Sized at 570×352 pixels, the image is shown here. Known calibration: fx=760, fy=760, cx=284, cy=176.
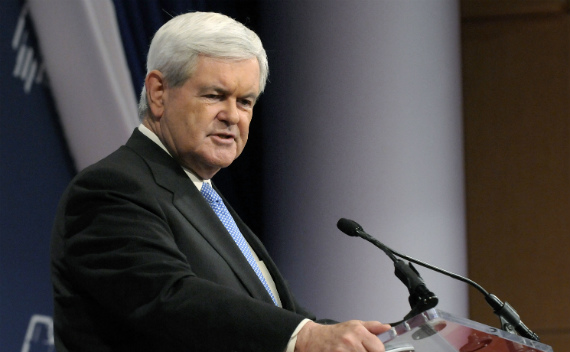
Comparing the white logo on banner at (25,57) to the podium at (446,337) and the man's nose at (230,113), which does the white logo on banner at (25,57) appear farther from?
the podium at (446,337)

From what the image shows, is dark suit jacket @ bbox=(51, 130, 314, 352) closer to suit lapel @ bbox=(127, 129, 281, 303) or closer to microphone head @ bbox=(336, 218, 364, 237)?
suit lapel @ bbox=(127, 129, 281, 303)

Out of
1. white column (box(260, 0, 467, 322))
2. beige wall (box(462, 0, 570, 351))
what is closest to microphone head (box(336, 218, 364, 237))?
white column (box(260, 0, 467, 322))

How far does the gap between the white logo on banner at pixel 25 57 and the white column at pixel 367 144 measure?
56.5 inches

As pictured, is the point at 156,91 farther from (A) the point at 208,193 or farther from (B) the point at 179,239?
(B) the point at 179,239

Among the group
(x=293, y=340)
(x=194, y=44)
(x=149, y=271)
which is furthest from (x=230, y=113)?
(x=293, y=340)

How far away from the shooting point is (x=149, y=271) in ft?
4.21

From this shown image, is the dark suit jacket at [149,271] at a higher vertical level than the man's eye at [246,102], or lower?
lower

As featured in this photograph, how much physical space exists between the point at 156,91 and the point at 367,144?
2081mm

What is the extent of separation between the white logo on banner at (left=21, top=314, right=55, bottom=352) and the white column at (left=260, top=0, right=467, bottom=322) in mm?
1484

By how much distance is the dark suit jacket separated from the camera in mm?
1250

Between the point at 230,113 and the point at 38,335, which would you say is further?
the point at 38,335

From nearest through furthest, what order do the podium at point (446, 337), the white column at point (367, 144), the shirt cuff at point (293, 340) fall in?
the podium at point (446, 337), the shirt cuff at point (293, 340), the white column at point (367, 144)

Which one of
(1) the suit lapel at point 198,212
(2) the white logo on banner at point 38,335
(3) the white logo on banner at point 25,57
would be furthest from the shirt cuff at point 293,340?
(3) the white logo on banner at point 25,57

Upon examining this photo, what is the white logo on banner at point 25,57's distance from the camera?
259cm
